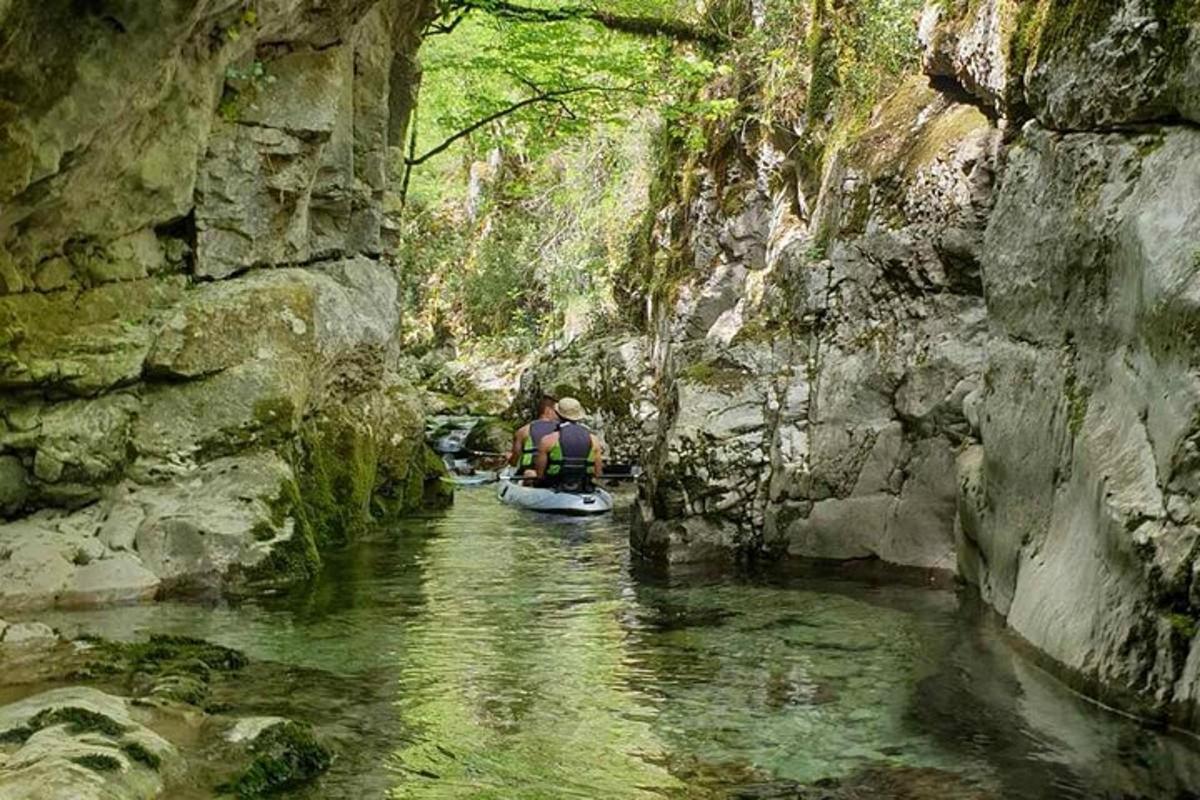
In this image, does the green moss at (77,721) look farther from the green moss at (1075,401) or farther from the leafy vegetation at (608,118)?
the leafy vegetation at (608,118)

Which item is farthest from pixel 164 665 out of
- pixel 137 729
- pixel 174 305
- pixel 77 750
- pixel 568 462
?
pixel 568 462

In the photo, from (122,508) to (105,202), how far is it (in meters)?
2.62

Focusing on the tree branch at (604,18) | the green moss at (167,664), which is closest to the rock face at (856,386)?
the green moss at (167,664)

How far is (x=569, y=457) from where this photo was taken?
631 inches

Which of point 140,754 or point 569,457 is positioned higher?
point 569,457

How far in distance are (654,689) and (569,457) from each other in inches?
352

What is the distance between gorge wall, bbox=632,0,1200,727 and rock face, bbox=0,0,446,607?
378 cm

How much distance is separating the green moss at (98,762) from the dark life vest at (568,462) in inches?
452

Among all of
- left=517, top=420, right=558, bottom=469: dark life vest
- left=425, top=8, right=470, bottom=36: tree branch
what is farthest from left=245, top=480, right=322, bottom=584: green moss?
left=425, top=8, right=470, bottom=36: tree branch

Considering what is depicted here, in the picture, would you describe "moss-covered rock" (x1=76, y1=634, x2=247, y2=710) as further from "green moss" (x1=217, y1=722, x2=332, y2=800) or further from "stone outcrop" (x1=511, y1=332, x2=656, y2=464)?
"stone outcrop" (x1=511, y1=332, x2=656, y2=464)

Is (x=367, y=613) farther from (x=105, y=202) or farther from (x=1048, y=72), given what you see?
(x=1048, y=72)

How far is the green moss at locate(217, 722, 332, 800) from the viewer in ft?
16.3

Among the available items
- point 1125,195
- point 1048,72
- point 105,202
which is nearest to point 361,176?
point 105,202

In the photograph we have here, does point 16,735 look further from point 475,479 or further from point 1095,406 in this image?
point 475,479
